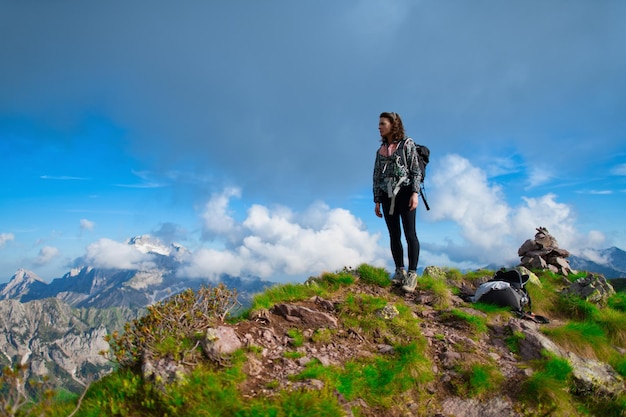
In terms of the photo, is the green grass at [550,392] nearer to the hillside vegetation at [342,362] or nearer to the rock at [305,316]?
the hillside vegetation at [342,362]

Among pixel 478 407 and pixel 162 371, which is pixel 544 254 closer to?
pixel 478 407

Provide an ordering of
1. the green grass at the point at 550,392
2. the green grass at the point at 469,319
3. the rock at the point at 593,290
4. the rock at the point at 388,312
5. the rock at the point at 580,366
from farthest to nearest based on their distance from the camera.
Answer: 1. the rock at the point at 593,290
2. the green grass at the point at 469,319
3. the rock at the point at 388,312
4. the rock at the point at 580,366
5. the green grass at the point at 550,392

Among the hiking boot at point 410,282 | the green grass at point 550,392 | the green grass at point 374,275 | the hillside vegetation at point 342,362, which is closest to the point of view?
the hillside vegetation at point 342,362

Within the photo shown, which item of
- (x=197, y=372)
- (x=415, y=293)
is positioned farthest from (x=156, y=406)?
(x=415, y=293)

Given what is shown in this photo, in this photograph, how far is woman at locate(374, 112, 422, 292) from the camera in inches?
419

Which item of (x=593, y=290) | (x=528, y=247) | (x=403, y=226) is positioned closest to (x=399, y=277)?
(x=403, y=226)

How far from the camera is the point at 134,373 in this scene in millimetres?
6195

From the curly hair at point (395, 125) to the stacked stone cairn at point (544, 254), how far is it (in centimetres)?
1126

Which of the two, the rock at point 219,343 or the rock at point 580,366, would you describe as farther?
the rock at point 580,366

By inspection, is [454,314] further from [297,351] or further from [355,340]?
[297,351]

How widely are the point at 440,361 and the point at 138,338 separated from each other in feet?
20.8

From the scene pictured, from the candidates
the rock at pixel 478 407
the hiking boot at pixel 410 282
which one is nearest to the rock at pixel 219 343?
the rock at pixel 478 407

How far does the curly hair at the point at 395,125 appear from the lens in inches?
432

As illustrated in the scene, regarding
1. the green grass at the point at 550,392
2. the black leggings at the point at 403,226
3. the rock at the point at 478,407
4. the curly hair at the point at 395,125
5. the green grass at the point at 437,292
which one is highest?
the curly hair at the point at 395,125
